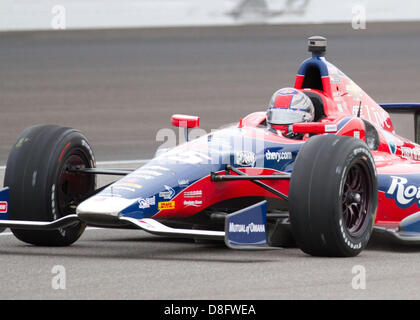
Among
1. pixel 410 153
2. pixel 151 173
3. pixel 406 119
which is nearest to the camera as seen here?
pixel 151 173

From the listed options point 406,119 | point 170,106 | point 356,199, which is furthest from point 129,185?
point 170,106

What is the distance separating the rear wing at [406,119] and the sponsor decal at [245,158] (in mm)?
2842

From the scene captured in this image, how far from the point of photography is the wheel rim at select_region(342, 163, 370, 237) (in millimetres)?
8617

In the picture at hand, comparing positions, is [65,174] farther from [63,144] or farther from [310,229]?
[310,229]

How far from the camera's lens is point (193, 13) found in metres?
31.7

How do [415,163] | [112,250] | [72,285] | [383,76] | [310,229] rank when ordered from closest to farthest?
[72,285], [310,229], [112,250], [415,163], [383,76]

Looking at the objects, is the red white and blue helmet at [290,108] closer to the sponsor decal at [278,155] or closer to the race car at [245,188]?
the race car at [245,188]

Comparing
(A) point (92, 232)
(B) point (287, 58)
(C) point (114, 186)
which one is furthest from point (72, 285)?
(B) point (287, 58)

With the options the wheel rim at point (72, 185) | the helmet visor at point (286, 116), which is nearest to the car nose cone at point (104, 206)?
the wheel rim at point (72, 185)

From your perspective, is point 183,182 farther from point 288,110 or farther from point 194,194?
point 288,110

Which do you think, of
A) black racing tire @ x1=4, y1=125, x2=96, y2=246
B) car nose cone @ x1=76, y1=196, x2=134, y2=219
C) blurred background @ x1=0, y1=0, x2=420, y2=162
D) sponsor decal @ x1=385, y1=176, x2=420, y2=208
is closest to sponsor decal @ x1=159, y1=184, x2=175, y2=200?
car nose cone @ x1=76, y1=196, x2=134, y2=219

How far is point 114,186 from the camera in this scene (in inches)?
332

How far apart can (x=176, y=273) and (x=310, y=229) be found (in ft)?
3.74

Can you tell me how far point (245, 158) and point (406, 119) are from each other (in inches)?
123
